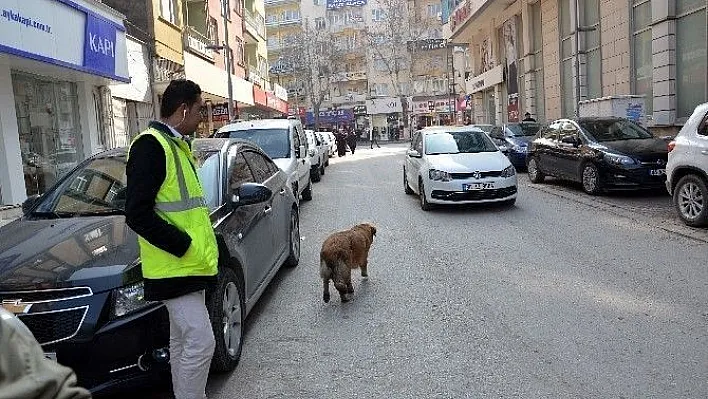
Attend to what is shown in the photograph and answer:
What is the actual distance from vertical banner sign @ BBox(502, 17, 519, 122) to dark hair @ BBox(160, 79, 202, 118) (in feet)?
88.4

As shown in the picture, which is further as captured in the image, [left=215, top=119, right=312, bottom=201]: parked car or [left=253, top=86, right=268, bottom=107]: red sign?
[left=253, top=86, right=268, bottom=107]: red sign

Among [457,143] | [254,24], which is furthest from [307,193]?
[254,24]

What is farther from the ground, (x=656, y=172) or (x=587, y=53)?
(x=587, y=53)

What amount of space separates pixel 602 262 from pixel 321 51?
196 ft

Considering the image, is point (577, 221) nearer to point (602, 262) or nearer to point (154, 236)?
point (602, 262)

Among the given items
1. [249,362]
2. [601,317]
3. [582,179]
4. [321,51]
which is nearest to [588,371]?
[601,317]

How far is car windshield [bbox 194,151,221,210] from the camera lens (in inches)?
176

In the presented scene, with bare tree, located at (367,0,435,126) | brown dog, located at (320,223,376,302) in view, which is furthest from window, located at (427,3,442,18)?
brown dog, located at (320,223,376,302)

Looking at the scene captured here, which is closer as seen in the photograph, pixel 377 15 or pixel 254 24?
pixel 254 24

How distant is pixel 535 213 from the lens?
33.5ft

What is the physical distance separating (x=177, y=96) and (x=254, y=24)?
39921mm

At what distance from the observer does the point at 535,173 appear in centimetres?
1487

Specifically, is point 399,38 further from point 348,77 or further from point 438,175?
point 438,175

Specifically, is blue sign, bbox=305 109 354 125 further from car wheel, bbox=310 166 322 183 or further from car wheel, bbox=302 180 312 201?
car wheel, bbox=302 180 312 201
